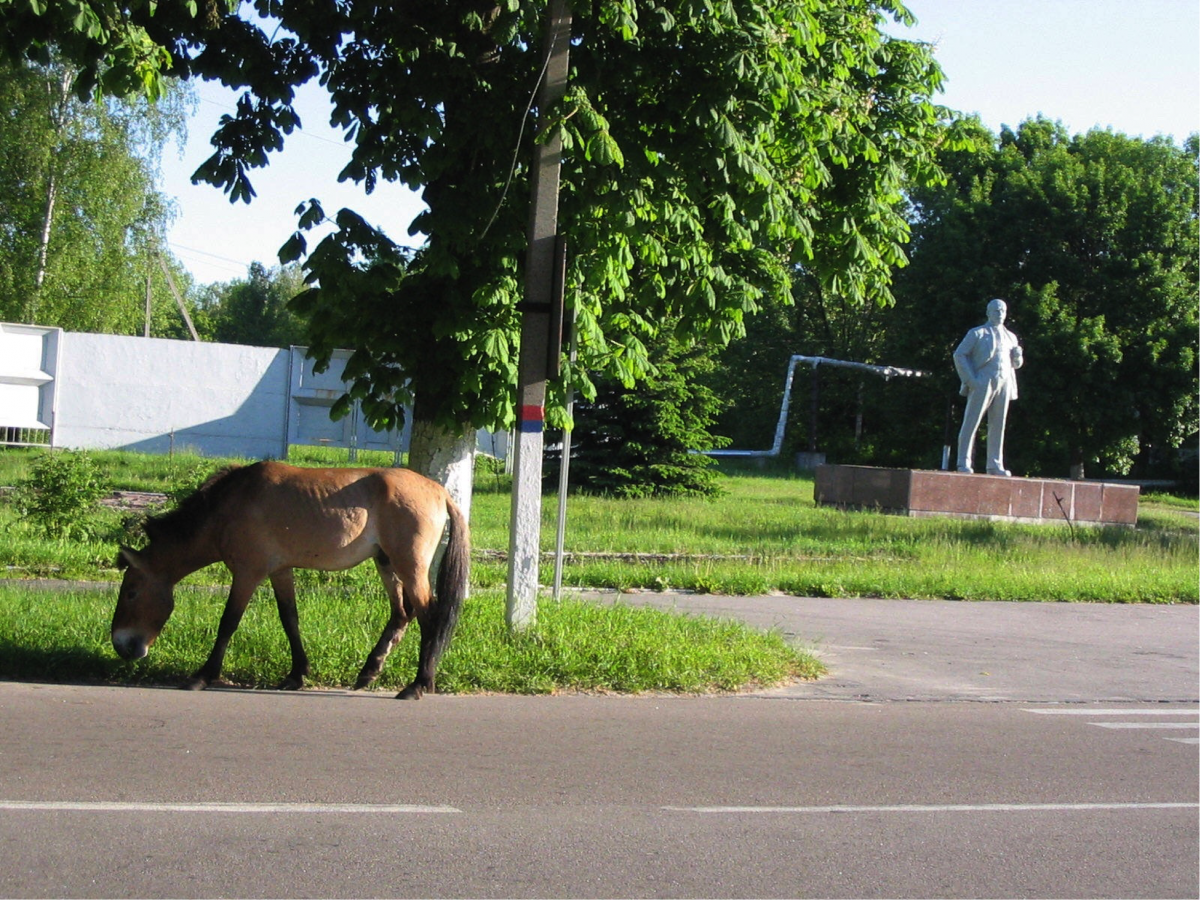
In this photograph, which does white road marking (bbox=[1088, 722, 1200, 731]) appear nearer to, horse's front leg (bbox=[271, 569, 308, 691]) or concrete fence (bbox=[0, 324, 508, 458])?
horse's front leg (bbox=[271, 569, 308, 691])

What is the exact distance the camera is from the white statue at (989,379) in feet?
83.9

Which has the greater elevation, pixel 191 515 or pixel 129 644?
pixel 191 515

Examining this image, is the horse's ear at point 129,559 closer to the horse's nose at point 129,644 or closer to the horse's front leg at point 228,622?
the horse's nose at point 129,644

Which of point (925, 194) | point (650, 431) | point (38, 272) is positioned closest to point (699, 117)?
point (650, 431)

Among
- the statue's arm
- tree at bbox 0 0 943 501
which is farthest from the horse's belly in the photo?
the statue's arm

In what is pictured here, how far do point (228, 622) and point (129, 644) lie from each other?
24.2 inches

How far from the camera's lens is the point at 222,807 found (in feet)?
17.2

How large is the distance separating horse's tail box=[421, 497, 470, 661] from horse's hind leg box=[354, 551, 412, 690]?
0.26 meters

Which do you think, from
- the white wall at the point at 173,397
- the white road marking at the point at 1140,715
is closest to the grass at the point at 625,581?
the white road marking at the point at 1140,715

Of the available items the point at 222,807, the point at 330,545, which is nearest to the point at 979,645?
the point at 330,545

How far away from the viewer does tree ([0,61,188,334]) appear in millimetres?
34531

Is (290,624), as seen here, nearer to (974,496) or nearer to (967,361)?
(974,496)

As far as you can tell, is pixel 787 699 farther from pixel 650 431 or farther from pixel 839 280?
pixel 650 431

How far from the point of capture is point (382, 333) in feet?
31.1
